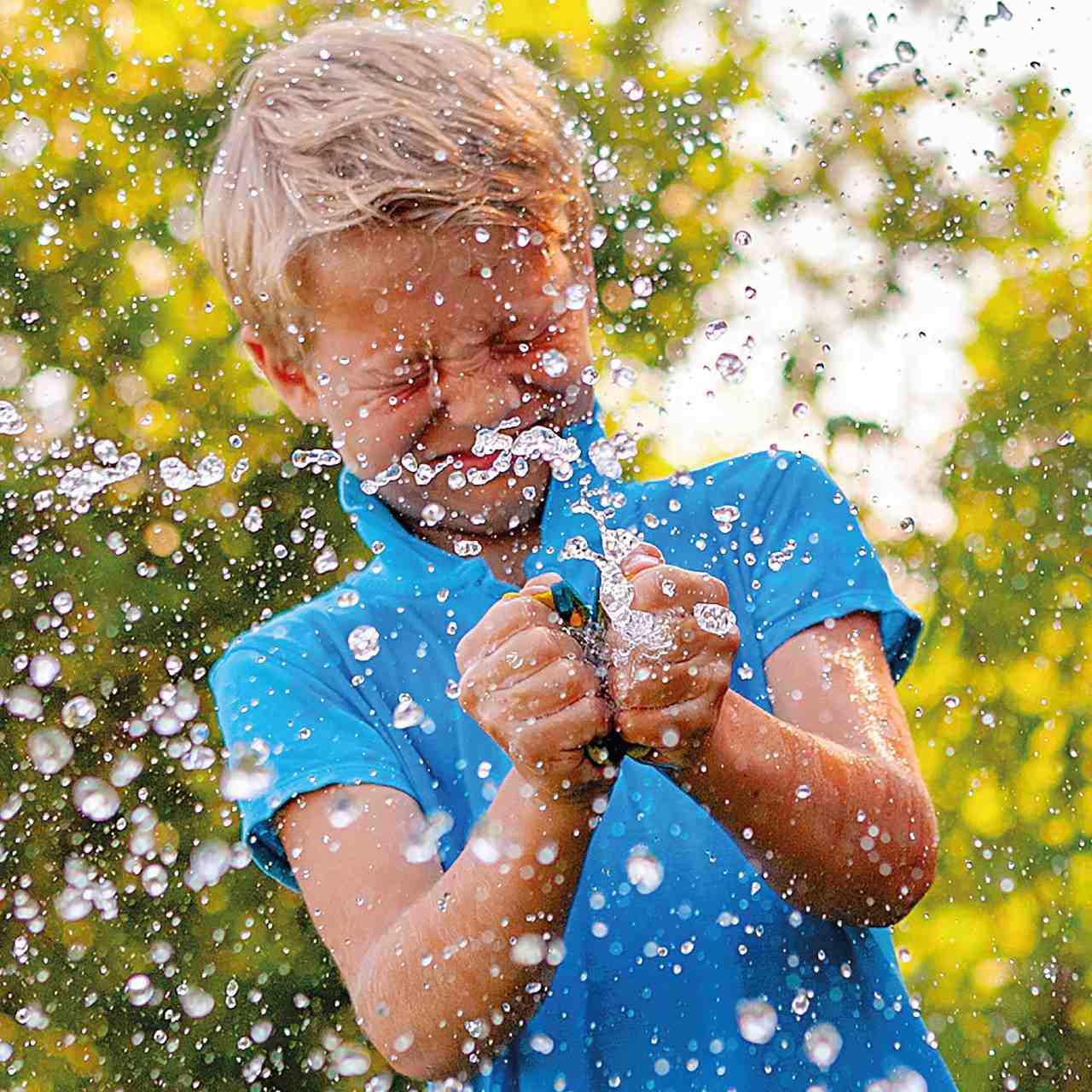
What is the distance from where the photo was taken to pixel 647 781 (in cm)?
161

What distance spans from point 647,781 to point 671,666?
42 centimetres

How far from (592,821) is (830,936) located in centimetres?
37

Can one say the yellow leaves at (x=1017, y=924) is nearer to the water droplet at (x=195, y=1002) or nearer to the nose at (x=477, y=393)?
the water droplet at (x=195, y=1002)

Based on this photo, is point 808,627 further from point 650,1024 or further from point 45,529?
point 45,529

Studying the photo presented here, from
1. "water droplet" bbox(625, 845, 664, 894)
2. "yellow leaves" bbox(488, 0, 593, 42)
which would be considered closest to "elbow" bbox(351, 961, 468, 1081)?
"water droplet" bbox(625, 845, 664, 894)

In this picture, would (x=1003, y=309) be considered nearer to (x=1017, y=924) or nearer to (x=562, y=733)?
(x=1017, y=924)

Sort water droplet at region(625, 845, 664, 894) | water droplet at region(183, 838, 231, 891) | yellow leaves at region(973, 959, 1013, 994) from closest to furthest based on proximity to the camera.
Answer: water droplet at region(625, 845, 664, 894), water droplet at region(183, 838, 231, 891), yellow leaves at region(973, 959, 1013, 994)

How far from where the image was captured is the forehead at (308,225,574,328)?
1655 mm

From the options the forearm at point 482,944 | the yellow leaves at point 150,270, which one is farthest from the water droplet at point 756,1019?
the yellow leaves at point 150,270

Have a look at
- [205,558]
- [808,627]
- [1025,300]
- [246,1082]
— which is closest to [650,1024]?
[808,627]

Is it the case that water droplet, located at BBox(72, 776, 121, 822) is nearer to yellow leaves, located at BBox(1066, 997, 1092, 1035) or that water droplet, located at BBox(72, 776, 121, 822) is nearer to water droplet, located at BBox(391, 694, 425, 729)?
water droplet, located at BBox(391, 694, 425, 729)

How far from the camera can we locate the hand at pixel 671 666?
1.21m

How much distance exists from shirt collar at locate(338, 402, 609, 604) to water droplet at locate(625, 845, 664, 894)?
292 mm

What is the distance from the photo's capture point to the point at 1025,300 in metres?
4.79
